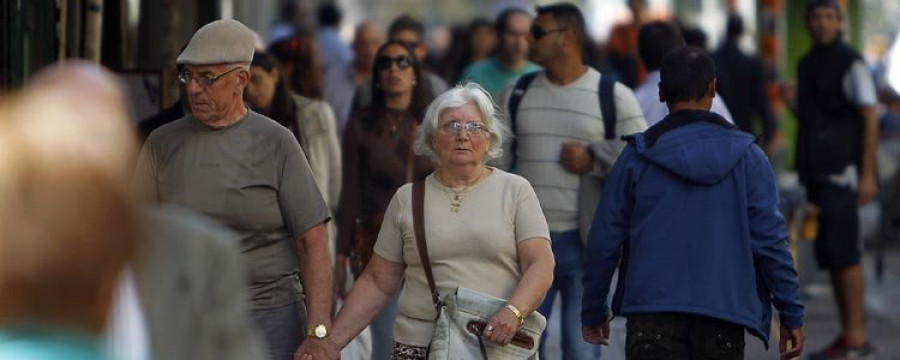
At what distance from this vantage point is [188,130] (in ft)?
21.8

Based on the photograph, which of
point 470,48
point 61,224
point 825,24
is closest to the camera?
point 61,224

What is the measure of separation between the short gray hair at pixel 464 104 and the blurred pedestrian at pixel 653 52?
231 cm

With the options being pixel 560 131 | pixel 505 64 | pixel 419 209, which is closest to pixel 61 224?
pixel 419 209

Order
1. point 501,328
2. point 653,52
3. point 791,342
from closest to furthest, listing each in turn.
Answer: point 501,328 → point 791,342 → point 653,52

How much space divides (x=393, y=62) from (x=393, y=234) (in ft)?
8.54

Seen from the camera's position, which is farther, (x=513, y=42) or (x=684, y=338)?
(x=513, y=42)

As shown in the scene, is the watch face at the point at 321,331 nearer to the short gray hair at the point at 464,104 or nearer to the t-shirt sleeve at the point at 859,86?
the short gray hair at the point at 464,104

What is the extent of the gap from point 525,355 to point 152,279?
3.31 m

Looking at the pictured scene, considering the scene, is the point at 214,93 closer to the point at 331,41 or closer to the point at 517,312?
the point at 517,312

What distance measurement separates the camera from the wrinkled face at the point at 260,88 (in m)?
8.82

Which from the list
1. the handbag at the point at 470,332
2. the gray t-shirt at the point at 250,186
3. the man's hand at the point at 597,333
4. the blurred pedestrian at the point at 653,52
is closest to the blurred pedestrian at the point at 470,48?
the blurred pedestrian at the point at 653,52

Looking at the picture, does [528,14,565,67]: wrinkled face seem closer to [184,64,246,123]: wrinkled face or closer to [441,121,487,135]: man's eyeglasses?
[441,121,487,135]: man's eyeglasses

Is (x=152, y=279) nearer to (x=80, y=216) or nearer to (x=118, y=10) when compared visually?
(x=80, y=216)

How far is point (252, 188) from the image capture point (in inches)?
257
